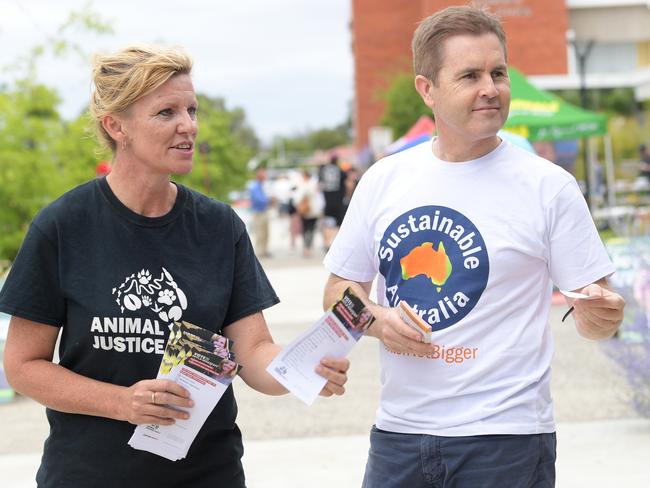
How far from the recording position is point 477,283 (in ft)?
9.74

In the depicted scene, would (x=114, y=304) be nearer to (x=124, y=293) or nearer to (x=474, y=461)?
(x=124, y=293)

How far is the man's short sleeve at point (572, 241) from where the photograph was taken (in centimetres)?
296

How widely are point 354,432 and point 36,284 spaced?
4.53 m

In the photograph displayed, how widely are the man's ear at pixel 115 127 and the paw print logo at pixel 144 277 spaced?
0.37 meters

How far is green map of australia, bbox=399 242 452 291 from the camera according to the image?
2.99 metres

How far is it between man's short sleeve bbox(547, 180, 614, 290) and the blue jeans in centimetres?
45

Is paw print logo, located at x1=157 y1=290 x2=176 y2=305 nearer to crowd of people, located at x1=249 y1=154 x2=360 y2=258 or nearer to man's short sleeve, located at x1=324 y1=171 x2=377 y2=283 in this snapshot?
man's short sleeve, located at x1=324 y1=171 x2=377 y2=283

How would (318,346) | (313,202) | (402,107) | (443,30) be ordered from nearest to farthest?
(318,346), (443,30), (313,202), (402,107)

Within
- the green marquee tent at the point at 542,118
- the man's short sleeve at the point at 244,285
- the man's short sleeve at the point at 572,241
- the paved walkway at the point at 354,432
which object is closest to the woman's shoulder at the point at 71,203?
the man's short sleeve at the point at 244,285

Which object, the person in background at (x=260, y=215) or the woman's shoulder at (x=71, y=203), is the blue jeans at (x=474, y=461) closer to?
the woman's shoulder at (x=71, y=203)

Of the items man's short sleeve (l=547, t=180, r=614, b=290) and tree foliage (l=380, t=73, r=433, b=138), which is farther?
tree foliage (l=380, t=73, r=433, b=138)

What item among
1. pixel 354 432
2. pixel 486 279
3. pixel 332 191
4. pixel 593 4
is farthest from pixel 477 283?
pixel 593 4

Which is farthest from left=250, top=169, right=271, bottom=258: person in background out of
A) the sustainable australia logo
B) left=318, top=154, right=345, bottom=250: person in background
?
the sustainable australia logo

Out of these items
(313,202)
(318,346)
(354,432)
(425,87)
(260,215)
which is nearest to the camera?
(318,346)
